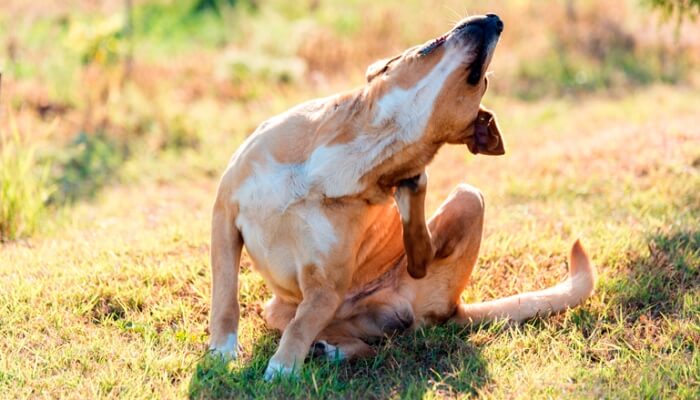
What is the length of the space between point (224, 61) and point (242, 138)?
220cm

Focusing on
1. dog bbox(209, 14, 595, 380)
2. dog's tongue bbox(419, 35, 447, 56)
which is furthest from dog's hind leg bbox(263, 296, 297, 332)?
dog's tongue bbox(419, 35, 447, 56)

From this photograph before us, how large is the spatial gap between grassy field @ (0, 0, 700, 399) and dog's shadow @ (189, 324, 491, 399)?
0.02 meters

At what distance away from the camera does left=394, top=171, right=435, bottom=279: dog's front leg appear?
16.0 ft

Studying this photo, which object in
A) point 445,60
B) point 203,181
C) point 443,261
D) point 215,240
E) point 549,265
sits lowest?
point 203,181

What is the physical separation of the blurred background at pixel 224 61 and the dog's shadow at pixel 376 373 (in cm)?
445

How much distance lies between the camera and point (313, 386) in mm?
4559

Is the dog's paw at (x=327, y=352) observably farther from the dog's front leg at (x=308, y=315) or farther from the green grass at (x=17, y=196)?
the green grass at (x=17, y=196)

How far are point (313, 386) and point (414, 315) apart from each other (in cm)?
107

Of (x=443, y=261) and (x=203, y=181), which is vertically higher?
(x=443, y=261)

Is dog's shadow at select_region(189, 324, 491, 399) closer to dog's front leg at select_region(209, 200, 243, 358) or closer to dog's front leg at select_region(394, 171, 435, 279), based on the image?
dog's front leg at select_region(209, 200, 243, 358)

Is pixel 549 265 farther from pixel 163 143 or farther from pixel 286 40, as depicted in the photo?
pixel 286 40

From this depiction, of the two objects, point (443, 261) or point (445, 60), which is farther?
point (443, 261)

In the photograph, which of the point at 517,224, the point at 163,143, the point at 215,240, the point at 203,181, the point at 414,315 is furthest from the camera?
the point at 163,143

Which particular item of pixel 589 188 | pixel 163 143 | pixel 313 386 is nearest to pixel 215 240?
pixel 313 386
